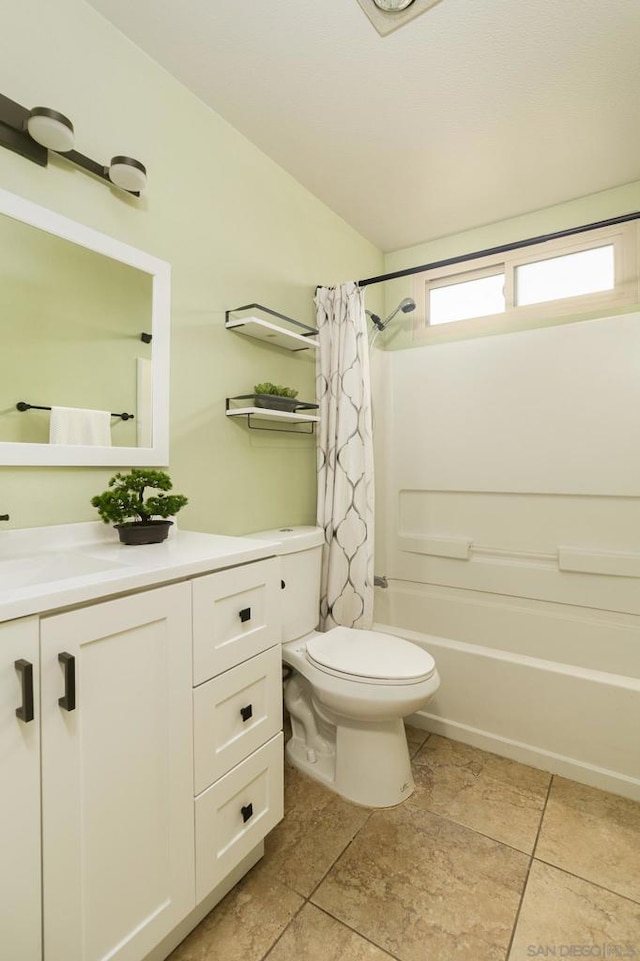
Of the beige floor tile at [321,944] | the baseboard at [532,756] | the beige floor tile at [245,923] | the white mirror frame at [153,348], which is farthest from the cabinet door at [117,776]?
the baseboard at [532,756]

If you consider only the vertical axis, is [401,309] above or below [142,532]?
above

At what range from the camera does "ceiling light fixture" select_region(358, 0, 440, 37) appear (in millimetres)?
1225

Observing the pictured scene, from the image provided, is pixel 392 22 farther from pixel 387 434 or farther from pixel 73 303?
pixel 387 434

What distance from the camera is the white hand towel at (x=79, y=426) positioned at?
121 centimetres

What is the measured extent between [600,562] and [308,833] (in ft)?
5.01

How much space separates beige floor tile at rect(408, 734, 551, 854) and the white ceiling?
2470 millimetres

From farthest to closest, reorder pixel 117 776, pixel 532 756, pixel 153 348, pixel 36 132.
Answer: pixel 532 756 → pixel 153 348 → pixel 36 132 → pixel 117 776

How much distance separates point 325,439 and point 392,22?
1.37 metres

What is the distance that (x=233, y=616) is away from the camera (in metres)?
1.15

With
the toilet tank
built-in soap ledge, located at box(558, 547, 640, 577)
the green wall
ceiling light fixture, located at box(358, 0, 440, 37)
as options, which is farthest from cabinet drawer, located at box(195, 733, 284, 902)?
ceiling light fixture, located at box(358, 0, 440, 37)

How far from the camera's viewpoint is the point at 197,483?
5.26ft

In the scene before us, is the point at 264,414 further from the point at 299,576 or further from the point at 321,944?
the point at 321,944

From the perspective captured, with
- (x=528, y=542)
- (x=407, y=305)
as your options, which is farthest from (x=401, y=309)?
(x=528, y=542)

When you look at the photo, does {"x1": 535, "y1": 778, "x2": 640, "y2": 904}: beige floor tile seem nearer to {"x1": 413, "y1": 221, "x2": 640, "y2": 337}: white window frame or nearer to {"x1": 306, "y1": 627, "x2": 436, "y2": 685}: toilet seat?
{"x1": 306, "y1": 627, "x2": 436, "y2": 685}: toilet seat
